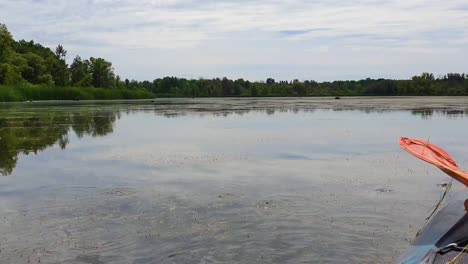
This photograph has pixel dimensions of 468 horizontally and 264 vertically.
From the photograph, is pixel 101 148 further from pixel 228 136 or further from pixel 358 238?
pixel 358 238

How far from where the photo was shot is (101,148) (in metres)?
14.5

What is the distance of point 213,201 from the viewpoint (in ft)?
25.8

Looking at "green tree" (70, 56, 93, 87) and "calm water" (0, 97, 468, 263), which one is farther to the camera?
"green tree" (70, 56, 93, 87)

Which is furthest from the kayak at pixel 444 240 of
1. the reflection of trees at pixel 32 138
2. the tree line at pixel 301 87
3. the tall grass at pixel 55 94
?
the tree line at pixel 301 87

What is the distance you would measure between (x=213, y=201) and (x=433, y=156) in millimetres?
4529

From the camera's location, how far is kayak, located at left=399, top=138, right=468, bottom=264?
353cm

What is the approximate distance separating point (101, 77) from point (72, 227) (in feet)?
336

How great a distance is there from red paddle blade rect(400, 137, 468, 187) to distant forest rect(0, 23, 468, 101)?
191 feet

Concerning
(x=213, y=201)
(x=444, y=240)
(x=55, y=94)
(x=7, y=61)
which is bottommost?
→ (x=213, y=201)

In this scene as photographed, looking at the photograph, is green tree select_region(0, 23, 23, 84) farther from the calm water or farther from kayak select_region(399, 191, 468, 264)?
kayak select_region(399, 191, 468, 264)

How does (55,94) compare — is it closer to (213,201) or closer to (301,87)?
(213,201)

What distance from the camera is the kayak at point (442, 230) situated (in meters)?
3.53

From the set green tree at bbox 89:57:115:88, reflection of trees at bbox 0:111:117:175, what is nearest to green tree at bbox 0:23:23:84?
green tree at bbox 89:57:115:88

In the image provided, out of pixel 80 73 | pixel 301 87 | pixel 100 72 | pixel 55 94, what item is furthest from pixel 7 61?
pixel 301 87
